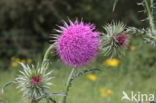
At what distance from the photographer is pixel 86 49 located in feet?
7.92

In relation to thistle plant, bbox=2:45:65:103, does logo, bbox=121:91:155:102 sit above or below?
below

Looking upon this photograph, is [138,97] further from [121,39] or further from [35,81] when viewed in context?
[35,81]

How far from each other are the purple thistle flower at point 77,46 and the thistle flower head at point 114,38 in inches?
3.8

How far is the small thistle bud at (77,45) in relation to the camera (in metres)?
2.40

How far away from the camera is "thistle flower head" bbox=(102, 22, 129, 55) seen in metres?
2.56

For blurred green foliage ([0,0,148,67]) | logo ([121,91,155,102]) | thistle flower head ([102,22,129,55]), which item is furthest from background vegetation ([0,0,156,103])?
thistle flower head ([102,22,129,55])

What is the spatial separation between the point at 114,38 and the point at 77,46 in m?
0.25

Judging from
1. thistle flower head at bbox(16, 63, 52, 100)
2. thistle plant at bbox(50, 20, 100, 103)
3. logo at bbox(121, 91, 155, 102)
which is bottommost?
logo at bbox(121, 91, 155, 102)

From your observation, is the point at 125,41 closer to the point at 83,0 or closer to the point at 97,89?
the point at 97,89

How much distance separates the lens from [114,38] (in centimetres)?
255

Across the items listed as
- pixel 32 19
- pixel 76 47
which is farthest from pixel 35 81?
pixel 32 19

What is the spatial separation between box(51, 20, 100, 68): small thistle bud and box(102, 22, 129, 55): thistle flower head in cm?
10

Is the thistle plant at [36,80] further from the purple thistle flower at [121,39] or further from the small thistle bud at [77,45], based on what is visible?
the purple thistle flower at [121,39]

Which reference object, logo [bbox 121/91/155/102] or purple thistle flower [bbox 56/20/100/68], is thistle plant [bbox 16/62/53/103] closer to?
purple thistle flower [bbox 56/20/100/68]
